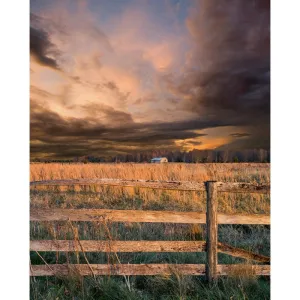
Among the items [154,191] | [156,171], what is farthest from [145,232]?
[154,191]

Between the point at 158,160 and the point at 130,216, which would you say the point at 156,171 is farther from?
the point at 130,216

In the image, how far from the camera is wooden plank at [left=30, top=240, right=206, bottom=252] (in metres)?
2.68

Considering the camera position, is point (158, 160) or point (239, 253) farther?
point (158, 160)

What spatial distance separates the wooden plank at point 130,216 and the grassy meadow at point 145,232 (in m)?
0.11

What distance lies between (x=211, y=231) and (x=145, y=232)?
51.6 inches

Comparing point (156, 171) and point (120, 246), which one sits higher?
point (156, 171)

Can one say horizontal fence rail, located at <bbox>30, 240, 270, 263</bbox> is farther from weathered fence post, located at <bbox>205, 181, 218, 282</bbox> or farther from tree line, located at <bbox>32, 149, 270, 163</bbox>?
tree line, located at <bbox>32, 149, 270, 163</bbox>

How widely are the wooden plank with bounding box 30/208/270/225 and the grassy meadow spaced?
0.11m

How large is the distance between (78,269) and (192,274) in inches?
33.2

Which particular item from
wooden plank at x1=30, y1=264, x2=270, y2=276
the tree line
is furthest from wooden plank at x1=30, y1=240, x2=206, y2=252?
the tree line

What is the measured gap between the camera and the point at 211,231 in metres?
2.69

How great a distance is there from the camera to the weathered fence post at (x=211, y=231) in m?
2.67
